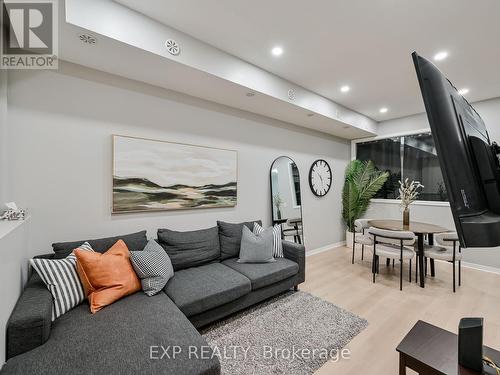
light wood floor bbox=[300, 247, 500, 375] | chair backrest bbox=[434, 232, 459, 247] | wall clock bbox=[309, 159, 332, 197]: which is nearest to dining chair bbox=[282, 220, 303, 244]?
light wood floor bbox=[300, 247, 500, 375]

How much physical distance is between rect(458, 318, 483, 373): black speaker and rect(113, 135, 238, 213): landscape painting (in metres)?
2.58

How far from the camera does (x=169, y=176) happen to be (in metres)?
2.77

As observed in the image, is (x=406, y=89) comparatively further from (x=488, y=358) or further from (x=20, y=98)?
(x=20, y=98)

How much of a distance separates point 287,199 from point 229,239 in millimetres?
1449

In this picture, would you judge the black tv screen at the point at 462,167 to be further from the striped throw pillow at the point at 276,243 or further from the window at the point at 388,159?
the window at the point at 388,159

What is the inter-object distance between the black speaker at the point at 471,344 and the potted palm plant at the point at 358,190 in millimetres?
3984

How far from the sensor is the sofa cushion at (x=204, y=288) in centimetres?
195

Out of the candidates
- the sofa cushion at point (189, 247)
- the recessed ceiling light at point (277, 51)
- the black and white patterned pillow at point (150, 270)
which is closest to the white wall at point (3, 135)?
the black and white patterned pillow at point (150, 270)

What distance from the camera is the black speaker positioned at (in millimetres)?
1059

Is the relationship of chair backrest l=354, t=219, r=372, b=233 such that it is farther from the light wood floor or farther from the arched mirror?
the arched mirror

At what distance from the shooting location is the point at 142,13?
198 cm

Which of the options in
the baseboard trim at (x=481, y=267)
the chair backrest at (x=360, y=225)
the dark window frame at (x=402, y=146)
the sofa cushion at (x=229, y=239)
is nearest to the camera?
the sofa cushion at (x=229, y=239)

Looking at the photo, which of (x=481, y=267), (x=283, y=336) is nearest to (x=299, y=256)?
(x=283, y=336)

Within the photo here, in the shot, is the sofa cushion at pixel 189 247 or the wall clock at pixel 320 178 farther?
the wall clock at pixel 320 178
